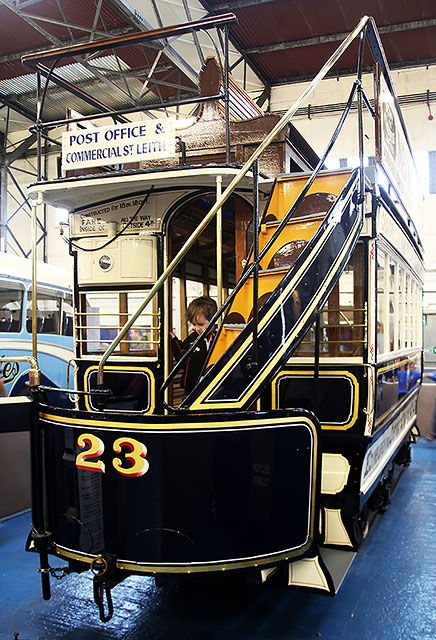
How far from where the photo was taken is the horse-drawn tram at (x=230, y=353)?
265cm

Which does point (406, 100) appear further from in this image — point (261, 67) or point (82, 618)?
point (82, 618)

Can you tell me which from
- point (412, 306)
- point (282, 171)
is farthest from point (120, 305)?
point (412, 306)

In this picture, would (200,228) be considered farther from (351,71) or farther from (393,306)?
(351,71)

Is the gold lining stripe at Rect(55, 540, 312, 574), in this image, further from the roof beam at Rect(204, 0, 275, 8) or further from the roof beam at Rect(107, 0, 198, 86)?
the roof beam at Rect(204, 0, 275, 8)

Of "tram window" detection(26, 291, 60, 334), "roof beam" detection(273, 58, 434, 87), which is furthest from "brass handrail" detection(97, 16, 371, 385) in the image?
"roof beam" detection(273, 58, 434, 87)

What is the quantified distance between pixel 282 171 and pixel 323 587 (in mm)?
3318

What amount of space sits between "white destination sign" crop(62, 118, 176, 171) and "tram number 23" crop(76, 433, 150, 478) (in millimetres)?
2019

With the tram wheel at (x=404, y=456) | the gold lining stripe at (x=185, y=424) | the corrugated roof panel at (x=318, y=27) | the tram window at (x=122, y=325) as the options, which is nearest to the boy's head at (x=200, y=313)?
the tram window at (x=122, y=325)

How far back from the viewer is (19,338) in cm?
855

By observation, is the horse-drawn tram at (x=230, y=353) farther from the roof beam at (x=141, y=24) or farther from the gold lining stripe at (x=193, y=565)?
the roof beam at (x=141, y=24)

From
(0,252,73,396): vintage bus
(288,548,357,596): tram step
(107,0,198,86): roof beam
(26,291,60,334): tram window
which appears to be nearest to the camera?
(288,548,357,596): tram step

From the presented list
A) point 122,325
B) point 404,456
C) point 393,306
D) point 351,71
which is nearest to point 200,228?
point 122,325

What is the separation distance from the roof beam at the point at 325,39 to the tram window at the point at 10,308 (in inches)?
333

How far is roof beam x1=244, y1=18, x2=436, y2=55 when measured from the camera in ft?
37.1
